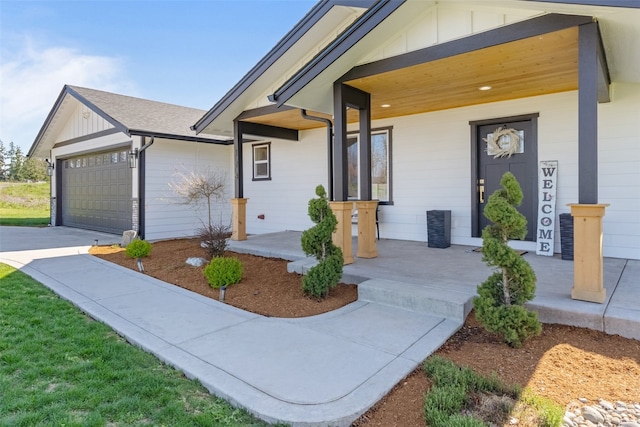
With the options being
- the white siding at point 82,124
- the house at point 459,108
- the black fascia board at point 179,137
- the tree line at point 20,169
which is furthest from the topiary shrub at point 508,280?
the tree line at point 20,169

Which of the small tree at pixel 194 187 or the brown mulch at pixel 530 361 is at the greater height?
the small tree at pixel 194 187

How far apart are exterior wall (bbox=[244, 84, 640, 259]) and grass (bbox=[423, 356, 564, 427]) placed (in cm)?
468

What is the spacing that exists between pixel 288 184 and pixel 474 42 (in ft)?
21.0

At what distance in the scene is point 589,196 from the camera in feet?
11.8

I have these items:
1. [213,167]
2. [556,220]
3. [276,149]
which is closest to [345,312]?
[556,220]

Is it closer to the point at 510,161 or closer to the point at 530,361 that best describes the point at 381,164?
the point at 510,161

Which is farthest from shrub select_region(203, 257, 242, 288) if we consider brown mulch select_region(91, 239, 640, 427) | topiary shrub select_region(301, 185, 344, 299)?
topiary shrub select_region(301, 185, 344, 299)

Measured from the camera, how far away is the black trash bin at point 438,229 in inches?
272

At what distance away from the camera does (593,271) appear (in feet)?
11.6

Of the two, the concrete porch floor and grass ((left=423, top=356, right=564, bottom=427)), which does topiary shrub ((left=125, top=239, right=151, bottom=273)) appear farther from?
grass ((left=423, top=356, right=564, bottom=427))

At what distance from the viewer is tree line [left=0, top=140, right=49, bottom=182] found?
1657 inches

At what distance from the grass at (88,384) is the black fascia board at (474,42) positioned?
14.3ft

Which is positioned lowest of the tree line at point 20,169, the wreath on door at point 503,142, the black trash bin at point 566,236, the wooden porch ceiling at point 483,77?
the black trash bin at point 566,236

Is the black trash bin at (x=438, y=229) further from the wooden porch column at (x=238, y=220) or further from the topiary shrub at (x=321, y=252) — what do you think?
the wooden porch column at (x=238, y=220)
